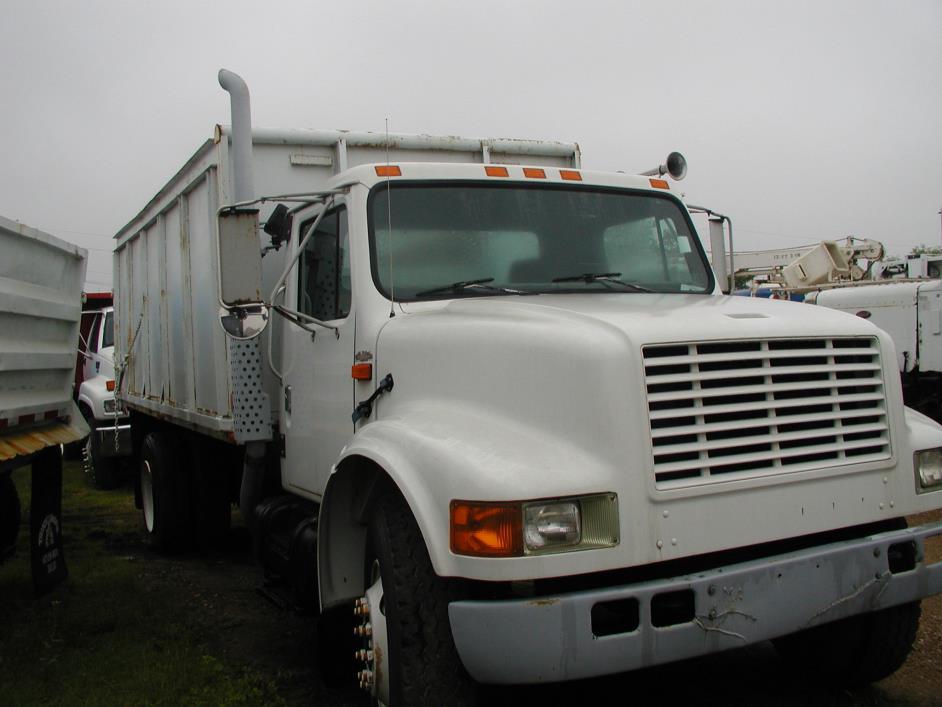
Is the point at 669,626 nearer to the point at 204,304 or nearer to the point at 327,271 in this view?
the point at 327,271

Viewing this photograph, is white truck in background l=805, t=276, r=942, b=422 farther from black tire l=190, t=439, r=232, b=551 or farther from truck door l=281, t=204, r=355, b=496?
truck door l=281, t=204, r=355, b=496

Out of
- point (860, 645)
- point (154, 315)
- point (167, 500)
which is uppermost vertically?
point (154, 315)

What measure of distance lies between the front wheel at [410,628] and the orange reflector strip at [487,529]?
35cm

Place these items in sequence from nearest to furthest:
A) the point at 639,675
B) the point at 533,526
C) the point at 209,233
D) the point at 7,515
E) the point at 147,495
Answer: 1. the point at 533,526
2. the point at 639,675
3. the point at 209,233
4. the point at 7,515
5. the point at 147,495

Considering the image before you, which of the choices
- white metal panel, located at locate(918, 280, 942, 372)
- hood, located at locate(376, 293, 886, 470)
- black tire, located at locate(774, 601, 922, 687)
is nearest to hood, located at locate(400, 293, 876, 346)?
hood, located at locate(376, 293, 886, 470)

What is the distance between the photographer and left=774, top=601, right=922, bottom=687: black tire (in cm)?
380

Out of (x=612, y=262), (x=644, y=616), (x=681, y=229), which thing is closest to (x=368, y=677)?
(x=644, y=616)

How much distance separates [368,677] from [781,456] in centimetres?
167

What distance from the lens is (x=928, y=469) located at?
3.46 m

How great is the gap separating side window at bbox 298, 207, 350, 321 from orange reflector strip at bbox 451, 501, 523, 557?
169 cm

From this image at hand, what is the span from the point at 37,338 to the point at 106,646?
1.85m

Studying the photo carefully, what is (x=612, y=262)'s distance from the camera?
4.27m

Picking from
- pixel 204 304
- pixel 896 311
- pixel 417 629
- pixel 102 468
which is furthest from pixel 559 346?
pixel 896 311

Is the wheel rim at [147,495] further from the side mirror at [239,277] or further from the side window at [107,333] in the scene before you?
the side window at [107,333]
